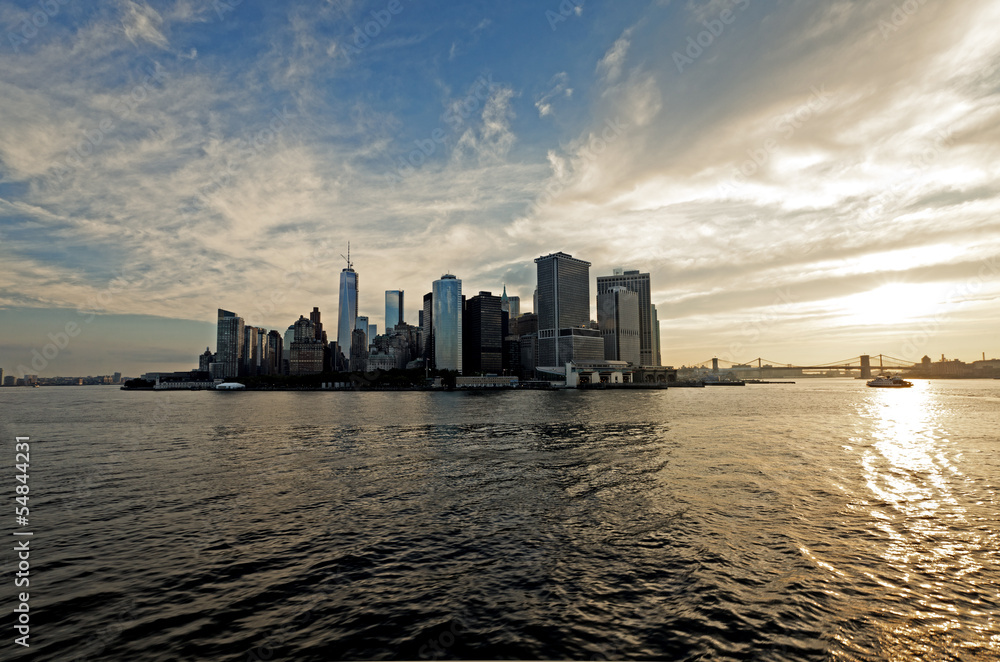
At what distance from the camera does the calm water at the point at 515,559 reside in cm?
1556

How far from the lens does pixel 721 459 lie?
4844cm

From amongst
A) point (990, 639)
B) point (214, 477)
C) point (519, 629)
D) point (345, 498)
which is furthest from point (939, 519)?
point (214, 477)

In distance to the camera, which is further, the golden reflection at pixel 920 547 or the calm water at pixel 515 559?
the golden reflection at pixel 920 547

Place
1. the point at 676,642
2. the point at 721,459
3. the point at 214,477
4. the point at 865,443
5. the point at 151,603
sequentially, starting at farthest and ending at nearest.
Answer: the point at 865,443, the point at 721,459, the point at 214,477, the point at 151,603, the point at 676,642

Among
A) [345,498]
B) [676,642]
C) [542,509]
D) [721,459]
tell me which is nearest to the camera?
[676,642]

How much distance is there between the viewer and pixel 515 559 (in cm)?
2205

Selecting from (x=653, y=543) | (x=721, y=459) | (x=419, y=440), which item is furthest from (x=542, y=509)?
(x=419, y=440)

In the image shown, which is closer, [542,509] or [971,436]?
[542,509]

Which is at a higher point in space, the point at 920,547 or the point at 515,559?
the point at 515,559

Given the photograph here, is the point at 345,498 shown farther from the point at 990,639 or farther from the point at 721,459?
the point at 721,459

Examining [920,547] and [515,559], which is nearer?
[515,559]

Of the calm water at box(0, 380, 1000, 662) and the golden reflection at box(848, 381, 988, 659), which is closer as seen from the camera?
the calm water at box(0, 380, 1000, 662)

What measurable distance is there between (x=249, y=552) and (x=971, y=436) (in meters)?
93.7

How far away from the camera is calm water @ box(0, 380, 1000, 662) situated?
1556 cm
